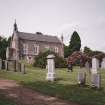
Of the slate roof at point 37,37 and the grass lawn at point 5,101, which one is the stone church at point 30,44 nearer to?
the slate roof at point 37,37

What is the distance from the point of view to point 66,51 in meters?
79.5

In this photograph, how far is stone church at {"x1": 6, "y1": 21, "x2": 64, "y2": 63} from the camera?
213 feet

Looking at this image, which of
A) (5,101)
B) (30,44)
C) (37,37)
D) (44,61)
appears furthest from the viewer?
Result: (37,37)

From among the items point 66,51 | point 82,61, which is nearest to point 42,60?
point 82,61

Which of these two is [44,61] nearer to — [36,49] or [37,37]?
[36,49]

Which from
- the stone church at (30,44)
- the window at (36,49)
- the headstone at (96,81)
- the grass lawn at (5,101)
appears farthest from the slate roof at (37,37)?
the grass lawn at (5,101)

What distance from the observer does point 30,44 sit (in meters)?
67.4

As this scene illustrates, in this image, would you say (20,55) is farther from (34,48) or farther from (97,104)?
(97,104)

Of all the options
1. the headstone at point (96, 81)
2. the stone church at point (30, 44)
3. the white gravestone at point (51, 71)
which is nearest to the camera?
the headstone at point (96, 81)

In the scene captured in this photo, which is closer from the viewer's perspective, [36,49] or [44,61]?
[44,61]

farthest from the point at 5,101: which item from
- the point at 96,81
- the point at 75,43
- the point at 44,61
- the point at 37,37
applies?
the point at 75,43

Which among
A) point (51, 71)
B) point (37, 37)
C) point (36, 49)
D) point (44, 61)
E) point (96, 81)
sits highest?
point (37, 37)

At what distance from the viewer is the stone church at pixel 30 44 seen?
64938mm

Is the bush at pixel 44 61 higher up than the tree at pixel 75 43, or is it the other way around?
the tree at pixel 75 43
